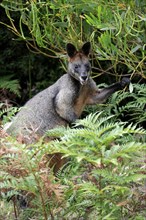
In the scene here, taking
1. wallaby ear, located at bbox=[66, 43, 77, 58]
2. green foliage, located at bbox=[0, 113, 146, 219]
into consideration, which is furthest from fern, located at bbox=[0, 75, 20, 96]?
green foliage, located at bbox=[0, 113, 146, 219]

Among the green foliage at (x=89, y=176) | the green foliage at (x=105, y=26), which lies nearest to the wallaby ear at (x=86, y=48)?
the green foliage at (x=105, y=26)

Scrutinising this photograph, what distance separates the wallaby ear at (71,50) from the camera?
6.32 metres

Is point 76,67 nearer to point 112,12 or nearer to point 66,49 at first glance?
point 66,49

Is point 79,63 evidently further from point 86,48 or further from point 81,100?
point 81,100

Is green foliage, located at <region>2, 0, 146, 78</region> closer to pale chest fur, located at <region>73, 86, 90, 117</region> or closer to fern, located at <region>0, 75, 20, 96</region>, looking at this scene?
pale chest fur, located at <region>73, 86, 90, 117</region>

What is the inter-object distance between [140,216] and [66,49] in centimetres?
300

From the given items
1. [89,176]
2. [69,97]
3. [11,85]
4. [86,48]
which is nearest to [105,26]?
[86,48]

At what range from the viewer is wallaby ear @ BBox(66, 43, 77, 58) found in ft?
20.7

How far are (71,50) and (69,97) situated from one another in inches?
20.4

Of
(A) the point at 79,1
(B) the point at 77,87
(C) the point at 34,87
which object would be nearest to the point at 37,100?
(B) the point at 77,87

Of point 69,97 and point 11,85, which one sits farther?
point 11,85

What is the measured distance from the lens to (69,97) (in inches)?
258

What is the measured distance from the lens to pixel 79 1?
18.4 feet

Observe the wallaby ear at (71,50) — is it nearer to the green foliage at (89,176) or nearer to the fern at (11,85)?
the fern at (11,85)
